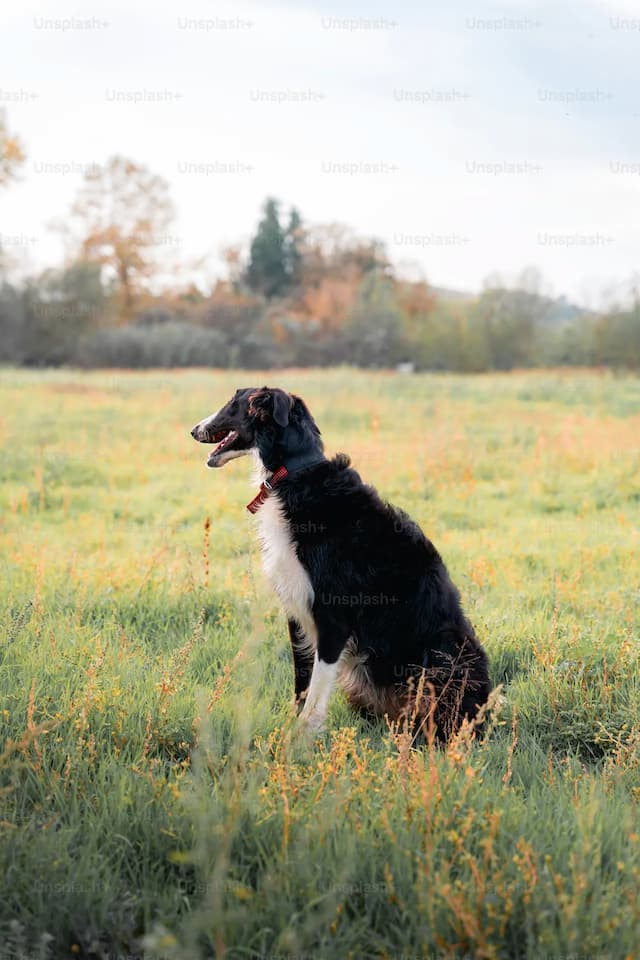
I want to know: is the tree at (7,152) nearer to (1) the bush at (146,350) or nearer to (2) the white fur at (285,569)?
(1) the bush at (146,350)

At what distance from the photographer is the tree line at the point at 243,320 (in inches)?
1617

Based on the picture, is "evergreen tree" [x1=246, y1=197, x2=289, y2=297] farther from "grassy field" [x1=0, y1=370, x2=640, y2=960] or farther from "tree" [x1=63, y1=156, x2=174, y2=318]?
"grassy field" [x1=0, y1=370, x2=640, y2=960]

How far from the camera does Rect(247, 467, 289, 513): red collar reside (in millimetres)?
4281

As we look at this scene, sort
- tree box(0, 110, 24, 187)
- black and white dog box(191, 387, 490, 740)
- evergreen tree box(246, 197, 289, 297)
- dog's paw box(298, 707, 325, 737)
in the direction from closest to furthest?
dog's paw box(298, 707, 325, 737), black and white dog box(191, 387, 490, 740), tree box(0, 110, 24, 187), evergreen tree box(246, 197, 289, 297)

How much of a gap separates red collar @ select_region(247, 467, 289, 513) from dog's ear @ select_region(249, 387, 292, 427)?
246 mm

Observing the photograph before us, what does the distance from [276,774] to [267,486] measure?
162 centimetres

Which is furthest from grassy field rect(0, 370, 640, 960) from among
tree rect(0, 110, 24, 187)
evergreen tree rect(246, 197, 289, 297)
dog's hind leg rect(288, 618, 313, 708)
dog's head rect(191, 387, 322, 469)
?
evergreen tree rect(246, 197, 289, 297)

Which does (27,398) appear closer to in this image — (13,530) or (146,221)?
(13,530)

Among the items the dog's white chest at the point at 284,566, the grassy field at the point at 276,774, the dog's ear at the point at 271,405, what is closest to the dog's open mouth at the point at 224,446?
the dog's ear at the point at 271,405

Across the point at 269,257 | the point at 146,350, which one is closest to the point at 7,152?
the point at 146,350

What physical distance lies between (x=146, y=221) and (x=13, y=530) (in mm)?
40995

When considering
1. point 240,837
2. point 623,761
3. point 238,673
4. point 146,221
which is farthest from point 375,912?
point 146,221

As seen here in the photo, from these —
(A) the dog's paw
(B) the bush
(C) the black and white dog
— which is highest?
(B) the bush

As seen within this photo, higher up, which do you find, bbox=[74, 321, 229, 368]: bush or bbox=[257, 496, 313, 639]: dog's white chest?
bbox=[74, 321, 229, 368]: bush
